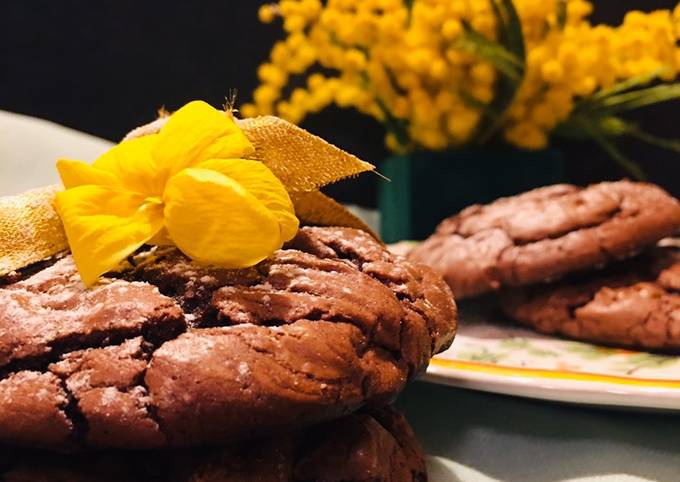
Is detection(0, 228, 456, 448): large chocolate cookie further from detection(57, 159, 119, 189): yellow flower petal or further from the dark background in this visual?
the dark background

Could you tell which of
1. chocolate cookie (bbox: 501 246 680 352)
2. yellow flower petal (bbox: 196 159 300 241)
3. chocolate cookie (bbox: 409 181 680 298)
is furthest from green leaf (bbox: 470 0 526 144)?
yellow flower petal (bbox: 196 159 300 241)

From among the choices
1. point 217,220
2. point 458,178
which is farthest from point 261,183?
point 458,178

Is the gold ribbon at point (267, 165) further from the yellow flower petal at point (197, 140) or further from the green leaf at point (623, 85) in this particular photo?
the green leaf at point (623, 85)

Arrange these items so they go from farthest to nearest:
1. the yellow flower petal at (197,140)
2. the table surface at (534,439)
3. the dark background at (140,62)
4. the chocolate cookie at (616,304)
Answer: the dark background at (140,62) < the chocolate cookie at (616,304) < the table surface at (534,439) < the yellow flower petal at (197,140)

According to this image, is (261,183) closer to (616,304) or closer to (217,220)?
(217,220)

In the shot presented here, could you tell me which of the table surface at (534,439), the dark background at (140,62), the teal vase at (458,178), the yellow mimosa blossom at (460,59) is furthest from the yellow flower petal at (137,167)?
the dark background at (140,62)

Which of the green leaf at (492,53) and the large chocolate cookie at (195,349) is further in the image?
the green leaf at (492,53)

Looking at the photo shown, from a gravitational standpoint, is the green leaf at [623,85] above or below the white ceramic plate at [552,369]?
above
